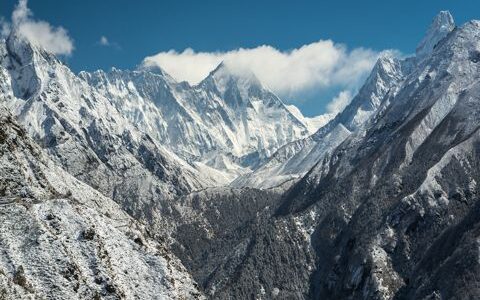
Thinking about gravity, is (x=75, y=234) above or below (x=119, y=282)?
above

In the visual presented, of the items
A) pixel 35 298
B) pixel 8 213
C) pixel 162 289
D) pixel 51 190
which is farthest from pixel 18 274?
pixel 51 190

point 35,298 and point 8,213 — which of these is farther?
point 8,213

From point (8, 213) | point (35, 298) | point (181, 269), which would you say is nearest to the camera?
point (35, 298)

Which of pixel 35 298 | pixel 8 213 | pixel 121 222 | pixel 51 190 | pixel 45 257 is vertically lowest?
pixel 35 298

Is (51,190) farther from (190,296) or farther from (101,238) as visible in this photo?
(190,296)

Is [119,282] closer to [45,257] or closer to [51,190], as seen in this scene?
[45,257]

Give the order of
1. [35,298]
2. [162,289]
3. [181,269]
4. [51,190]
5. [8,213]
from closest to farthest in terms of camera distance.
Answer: [35,298], [8,213], [162,289], [181,269], [51,190]

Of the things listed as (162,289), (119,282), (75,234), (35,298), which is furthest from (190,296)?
(35,298)
